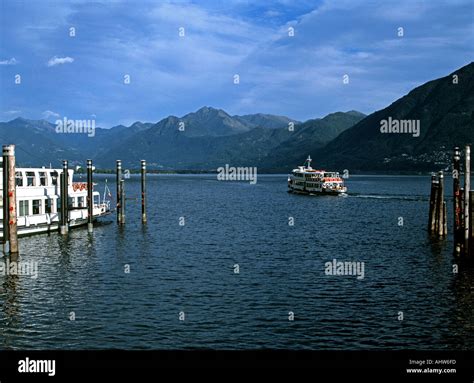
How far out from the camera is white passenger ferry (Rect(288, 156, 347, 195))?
487 feet

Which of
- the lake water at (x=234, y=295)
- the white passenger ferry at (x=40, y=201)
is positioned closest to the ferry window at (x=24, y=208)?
the white passenger ferry at (x=40, y=201)

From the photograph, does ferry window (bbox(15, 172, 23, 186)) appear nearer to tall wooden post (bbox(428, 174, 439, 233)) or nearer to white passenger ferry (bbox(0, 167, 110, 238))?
white passenger ferry (bbox(0, 167, 110, 238))

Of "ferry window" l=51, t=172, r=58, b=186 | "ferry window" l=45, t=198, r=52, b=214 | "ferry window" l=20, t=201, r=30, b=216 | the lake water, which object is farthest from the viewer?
"ferry window" l=51, t=172, r=58, b=186

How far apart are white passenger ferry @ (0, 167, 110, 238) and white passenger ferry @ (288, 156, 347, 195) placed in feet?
293

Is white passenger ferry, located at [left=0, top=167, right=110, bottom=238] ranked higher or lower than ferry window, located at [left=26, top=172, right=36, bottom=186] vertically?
lower

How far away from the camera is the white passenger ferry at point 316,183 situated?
14838 cm

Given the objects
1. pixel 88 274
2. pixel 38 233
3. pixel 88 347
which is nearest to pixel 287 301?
pixel 88 347

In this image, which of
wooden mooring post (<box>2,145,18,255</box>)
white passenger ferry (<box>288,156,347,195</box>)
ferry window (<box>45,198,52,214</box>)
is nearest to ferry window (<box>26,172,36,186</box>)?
ferry window (<box>45,198,52,214</box>)

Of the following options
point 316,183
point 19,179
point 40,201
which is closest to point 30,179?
point 19,179

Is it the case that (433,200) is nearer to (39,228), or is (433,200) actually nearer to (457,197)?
(457,197)

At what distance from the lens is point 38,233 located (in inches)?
2392

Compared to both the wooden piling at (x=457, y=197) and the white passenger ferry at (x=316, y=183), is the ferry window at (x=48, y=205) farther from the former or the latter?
the white passenger ferry at (x=316, y=183)

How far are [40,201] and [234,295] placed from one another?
1436 inches

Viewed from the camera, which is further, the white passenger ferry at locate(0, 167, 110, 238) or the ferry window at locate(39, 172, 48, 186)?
the ferry window at locate(39, 172, 48, 186)
